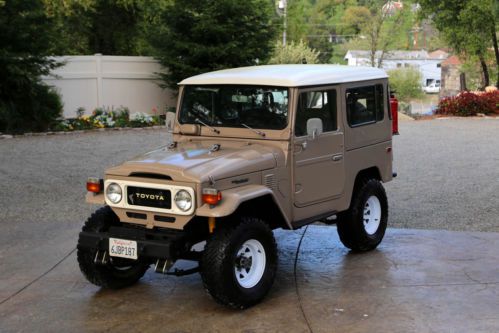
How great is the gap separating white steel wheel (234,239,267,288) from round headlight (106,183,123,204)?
3.65 feet

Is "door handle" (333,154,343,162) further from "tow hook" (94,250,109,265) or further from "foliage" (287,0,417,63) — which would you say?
"foliage" (287,0,417,63)

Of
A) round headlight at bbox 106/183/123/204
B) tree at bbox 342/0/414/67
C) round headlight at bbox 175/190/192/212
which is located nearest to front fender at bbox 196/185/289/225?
round headlight at bbox 175/190/192/212

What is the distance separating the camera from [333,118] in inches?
268

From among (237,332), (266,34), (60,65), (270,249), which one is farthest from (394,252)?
(266,34)

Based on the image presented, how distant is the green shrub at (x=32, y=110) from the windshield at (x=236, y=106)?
11692 millimetres

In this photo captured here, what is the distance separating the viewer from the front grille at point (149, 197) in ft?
18.4

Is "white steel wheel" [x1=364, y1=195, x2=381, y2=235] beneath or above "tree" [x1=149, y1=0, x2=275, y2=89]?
beneath

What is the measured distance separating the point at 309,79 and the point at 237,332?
247cm

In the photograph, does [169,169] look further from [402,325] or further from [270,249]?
[402,325]

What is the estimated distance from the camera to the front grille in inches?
221

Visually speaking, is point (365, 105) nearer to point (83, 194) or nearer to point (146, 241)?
point (146, 241)

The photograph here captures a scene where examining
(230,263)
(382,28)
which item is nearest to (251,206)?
(230,263)

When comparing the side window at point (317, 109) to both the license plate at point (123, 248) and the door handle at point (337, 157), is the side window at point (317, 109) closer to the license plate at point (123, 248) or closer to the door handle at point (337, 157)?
the door handle at point (337, 157)

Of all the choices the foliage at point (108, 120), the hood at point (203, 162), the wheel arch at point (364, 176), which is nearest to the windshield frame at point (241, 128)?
the hood at point (203, 162)
